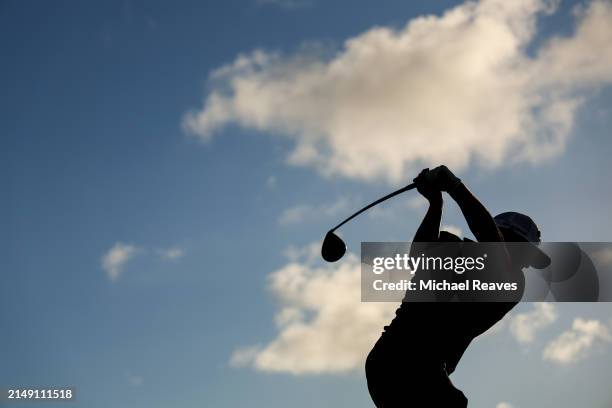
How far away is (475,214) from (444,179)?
45 centimetres

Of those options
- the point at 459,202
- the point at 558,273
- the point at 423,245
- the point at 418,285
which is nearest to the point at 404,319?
the point at 418,285

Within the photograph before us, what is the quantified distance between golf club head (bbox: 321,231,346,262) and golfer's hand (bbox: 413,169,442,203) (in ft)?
5.62

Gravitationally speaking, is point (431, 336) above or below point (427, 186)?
below

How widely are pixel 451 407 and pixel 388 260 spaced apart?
2.10 meters

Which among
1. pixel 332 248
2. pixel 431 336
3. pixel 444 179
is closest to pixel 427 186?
pixel 444 179

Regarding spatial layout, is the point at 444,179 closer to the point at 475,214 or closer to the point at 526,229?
the point at 475,214

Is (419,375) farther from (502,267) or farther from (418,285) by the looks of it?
(502,267)

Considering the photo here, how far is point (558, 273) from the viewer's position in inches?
297

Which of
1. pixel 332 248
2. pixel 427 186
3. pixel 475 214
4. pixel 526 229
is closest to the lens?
pixel 475 214

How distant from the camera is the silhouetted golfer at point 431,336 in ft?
21.5

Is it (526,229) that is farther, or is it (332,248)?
(332,248)

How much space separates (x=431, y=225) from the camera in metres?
6.75

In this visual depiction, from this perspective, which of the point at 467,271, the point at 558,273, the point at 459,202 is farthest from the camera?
the point at 558,273

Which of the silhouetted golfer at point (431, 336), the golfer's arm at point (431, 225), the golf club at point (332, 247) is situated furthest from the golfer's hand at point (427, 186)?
the golf club at point (332, 247)
